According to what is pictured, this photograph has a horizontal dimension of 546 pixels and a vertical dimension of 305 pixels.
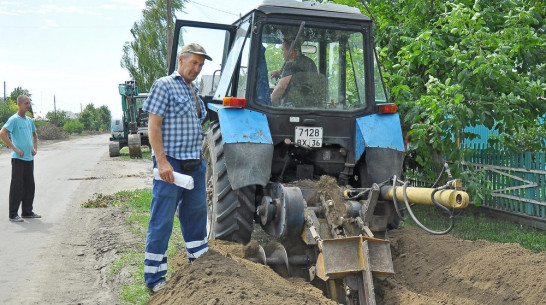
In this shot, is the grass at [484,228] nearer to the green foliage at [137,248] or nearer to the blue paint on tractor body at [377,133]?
the blue paint on tractor body at [377,133]

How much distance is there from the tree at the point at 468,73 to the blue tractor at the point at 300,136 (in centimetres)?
189

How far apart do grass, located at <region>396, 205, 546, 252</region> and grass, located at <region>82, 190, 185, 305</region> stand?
344cm

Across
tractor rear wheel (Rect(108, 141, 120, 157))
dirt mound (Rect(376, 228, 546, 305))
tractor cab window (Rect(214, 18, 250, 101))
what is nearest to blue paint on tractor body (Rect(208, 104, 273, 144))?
tractor cab window (Rect(214, 18, 250, 101))

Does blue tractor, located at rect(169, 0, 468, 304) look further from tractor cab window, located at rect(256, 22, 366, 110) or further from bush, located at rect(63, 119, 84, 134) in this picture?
bush, located at rect(63, 119, 84, 134)

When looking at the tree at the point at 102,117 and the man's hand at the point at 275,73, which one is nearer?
the man's hand at the point at 275,73

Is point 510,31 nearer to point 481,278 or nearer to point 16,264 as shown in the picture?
point 481,278

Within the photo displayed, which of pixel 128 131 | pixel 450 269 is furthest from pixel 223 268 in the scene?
pixel 128 131

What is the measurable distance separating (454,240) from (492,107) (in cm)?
272

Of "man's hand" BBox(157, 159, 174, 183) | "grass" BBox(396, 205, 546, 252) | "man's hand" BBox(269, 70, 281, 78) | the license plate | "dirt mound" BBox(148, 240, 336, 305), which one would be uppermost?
"man's hand" BBox(269, 70, 281, 78)

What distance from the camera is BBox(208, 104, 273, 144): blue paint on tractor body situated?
5.21 metres

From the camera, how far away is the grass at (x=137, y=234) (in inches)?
184

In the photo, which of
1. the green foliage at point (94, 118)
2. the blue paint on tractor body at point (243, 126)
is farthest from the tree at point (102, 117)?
the blue paint on tractor body at point (243, 126)

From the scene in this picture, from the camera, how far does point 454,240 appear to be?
18.6 ft

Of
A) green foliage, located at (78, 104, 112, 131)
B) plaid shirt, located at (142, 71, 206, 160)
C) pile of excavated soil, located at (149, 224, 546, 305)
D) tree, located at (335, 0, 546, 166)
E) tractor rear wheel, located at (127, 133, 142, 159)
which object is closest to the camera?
pile of excavated soil, located at (149, 224, 546, 305)
